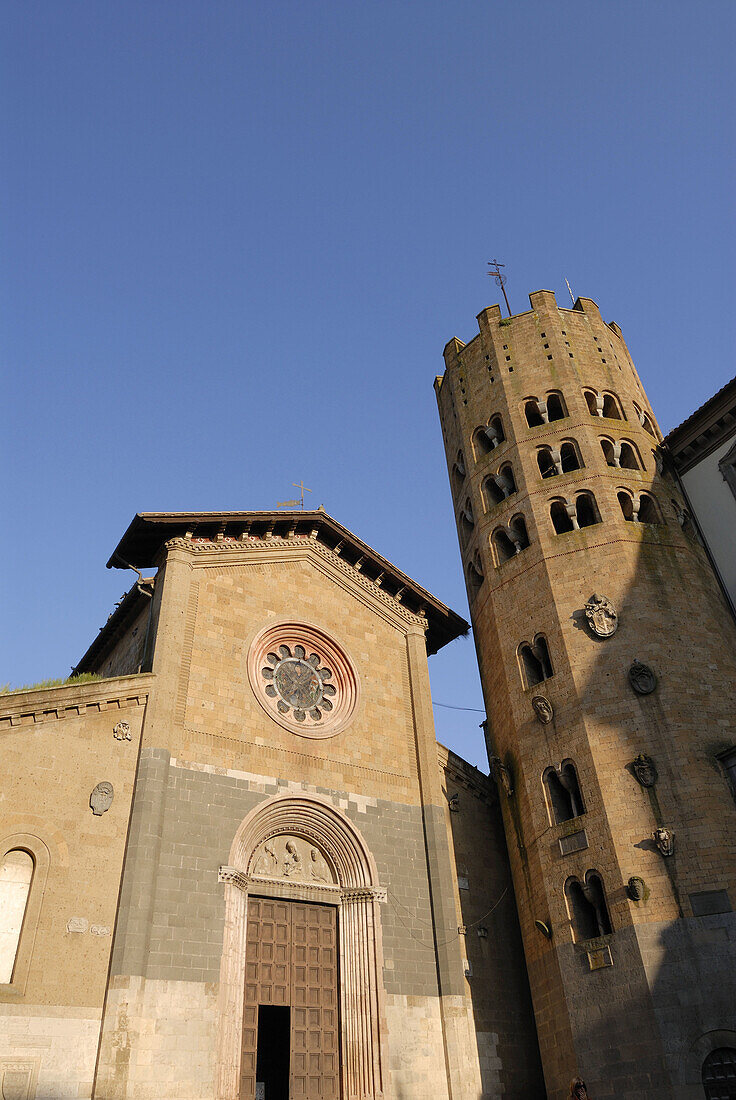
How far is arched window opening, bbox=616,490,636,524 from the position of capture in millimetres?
22953

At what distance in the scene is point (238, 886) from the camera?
16.7 m

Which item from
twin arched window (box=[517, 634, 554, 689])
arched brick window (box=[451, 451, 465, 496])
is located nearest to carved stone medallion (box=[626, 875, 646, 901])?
twin arched window (box=[517, 634, 554, 689])

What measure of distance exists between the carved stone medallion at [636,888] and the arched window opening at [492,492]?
1162 centimetres

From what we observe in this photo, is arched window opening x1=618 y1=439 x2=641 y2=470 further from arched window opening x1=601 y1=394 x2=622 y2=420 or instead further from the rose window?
the rose window

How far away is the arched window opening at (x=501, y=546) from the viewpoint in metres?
24.2

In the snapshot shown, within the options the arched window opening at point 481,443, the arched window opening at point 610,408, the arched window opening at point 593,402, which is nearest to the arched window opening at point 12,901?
the arched window opening at point 481,443

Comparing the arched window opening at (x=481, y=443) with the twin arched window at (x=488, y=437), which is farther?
the arched window opening at (x=481, y=443)

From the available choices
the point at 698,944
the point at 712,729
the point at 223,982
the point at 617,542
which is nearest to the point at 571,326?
the point at 617,542

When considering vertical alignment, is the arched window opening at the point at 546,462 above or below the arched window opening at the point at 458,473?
below

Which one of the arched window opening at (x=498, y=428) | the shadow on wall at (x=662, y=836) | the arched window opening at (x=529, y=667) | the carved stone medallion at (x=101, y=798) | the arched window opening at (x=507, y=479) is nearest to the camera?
the carved stone medallion at (x=101, y=798)

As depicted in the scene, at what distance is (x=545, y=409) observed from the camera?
2509 centimetres

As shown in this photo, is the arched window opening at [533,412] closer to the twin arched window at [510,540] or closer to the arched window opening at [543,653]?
the twin arched window at [510,540]

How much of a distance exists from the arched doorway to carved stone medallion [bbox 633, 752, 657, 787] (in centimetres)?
621

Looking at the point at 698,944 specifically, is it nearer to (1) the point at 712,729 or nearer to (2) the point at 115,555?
(1) the point at 712,729
